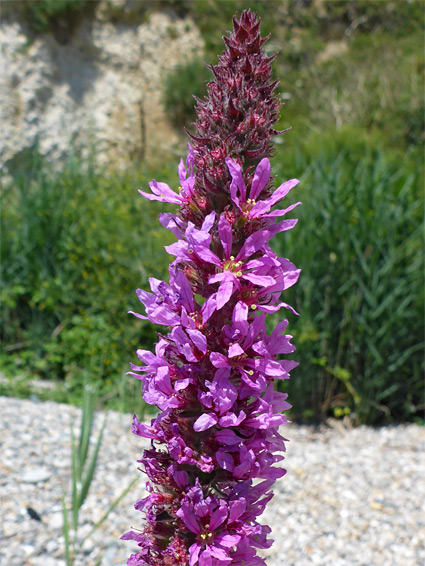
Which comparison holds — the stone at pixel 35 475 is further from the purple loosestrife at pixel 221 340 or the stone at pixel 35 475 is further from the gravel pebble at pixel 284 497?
the purple loosestrife at pixel 221 340

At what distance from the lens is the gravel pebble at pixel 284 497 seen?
256 cm

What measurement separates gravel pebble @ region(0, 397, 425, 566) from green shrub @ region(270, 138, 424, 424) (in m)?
0.48

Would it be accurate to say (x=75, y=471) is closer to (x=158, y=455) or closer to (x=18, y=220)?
(x=158, y=455)

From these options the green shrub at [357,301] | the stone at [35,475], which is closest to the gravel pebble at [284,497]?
the stone at [35,475]

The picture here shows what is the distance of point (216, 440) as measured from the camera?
3.66 feet

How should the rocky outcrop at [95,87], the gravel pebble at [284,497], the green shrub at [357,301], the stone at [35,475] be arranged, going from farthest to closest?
1. the rocky outcrop at [95,87]
2. the green shrub at [357,301]
3. the stone at [35,475]
4. the gravel pebble at [284,497]

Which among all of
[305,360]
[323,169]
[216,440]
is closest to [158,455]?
[216,440]

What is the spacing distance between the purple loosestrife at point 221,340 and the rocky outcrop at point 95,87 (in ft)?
27.2

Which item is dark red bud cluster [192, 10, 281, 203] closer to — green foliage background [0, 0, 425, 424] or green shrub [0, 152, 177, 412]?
green foliage background [0, 0, 425, 424]

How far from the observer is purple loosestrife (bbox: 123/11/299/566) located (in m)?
1.09

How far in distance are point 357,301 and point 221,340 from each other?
335 centimetres

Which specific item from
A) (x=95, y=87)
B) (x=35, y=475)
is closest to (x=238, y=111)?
(x=35, y=475)

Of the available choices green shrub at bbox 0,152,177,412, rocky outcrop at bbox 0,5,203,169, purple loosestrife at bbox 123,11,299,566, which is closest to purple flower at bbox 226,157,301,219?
purple loosestrife at bbox 123,11,299,566

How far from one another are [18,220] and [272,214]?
5235 mm
